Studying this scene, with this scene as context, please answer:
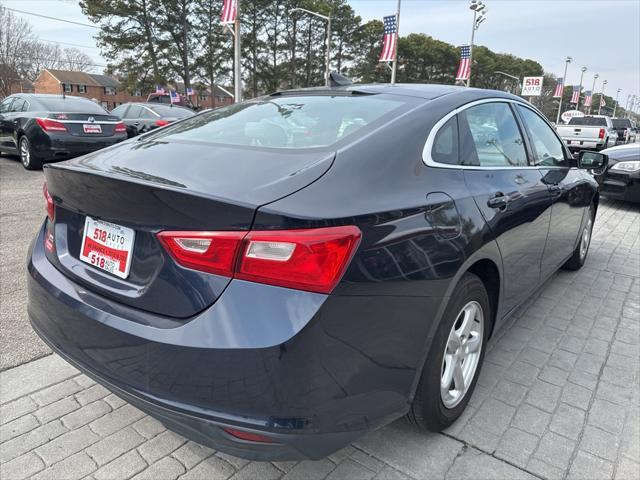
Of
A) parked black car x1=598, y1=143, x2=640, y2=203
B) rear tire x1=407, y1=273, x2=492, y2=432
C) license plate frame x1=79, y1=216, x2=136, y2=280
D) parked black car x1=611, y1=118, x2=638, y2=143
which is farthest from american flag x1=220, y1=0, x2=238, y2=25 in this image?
parked black car x1=611, y1=118, x2=638, y2=143

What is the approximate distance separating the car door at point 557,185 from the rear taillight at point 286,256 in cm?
221

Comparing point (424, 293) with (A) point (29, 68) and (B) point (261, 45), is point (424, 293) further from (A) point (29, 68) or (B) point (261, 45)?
(A) point (29, 68)

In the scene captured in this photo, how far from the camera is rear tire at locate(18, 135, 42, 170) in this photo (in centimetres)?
918

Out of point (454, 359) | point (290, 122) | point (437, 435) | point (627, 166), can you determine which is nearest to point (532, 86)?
Answer: point (627, 166)

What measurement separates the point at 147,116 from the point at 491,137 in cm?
1111

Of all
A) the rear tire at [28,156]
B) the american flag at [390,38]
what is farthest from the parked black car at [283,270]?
the american flag at [390,38]

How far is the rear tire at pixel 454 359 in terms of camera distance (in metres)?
2.01

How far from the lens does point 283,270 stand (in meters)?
1.47

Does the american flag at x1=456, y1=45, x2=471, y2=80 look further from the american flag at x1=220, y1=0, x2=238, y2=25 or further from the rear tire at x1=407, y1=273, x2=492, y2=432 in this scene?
the rear tire at x1=407, y1=273, x2=492, y2=432

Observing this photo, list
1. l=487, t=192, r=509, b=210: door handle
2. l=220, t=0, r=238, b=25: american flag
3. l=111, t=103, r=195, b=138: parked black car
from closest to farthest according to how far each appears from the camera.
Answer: l=487, t=192, r=509, b=210: door handle → l=111, t=103, r=195, b=138: parked black car → l=220, t=0, r=238, b=25: american flag

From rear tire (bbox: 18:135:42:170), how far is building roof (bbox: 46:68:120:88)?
7491 centimetres

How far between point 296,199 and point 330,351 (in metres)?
0.50

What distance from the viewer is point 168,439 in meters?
2.23

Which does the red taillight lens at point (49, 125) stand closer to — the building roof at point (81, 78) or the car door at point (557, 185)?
the car door at point (557, 185)
